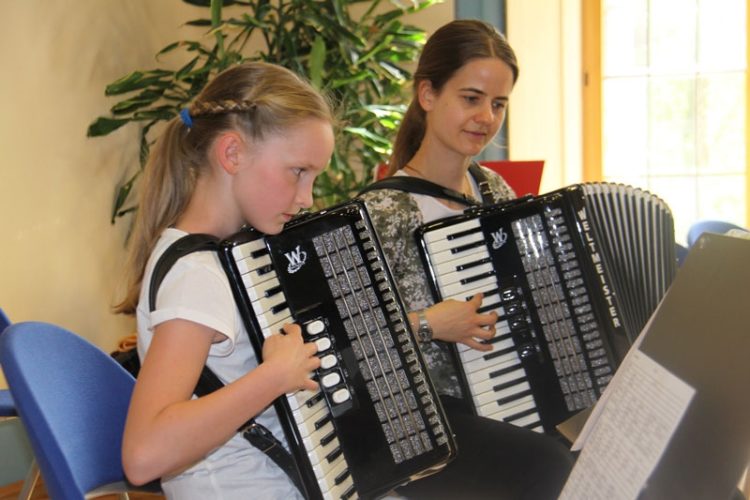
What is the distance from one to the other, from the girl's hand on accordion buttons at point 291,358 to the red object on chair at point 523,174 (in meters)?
1.20

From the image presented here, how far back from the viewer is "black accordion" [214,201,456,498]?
3.57 feet

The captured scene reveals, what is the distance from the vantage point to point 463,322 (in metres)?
1.47

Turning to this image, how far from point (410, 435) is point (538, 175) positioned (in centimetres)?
112

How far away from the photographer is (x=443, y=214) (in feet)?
5.48

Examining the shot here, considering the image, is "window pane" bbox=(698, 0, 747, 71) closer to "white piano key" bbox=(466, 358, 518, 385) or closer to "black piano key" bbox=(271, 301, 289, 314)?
"white piano key" bbox=(466, 358, 518, 385)

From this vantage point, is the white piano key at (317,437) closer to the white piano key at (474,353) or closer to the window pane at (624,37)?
the white piano key at (474,353)

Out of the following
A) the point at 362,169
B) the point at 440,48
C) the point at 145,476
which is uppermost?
the point at 440,48

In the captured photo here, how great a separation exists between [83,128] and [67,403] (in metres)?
2.02

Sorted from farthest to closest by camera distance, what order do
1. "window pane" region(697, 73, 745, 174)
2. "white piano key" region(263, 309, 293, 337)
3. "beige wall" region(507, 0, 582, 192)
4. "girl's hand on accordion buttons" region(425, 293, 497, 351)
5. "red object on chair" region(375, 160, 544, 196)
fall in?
"window pane" region(697, 73, 745, 174)
"beige wall" region(507, 0, 582, 192)
"red object on chair" region(375, 160, 544, 196)
"girl's hand on accordion buttons" region(425, 293, 497, 351)
"white piano key" region(263, 309, 293, 337)

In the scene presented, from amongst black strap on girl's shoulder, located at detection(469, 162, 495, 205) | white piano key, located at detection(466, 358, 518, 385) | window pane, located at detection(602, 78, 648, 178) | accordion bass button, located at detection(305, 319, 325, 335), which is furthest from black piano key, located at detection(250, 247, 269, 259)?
window pane, located at detection(602, 78, 648, 178)

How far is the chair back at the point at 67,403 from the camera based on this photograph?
0.99 metres

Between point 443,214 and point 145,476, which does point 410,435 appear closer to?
point 145,476

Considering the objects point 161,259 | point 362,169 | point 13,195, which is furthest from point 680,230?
point 161,259

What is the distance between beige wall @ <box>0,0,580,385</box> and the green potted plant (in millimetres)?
125
